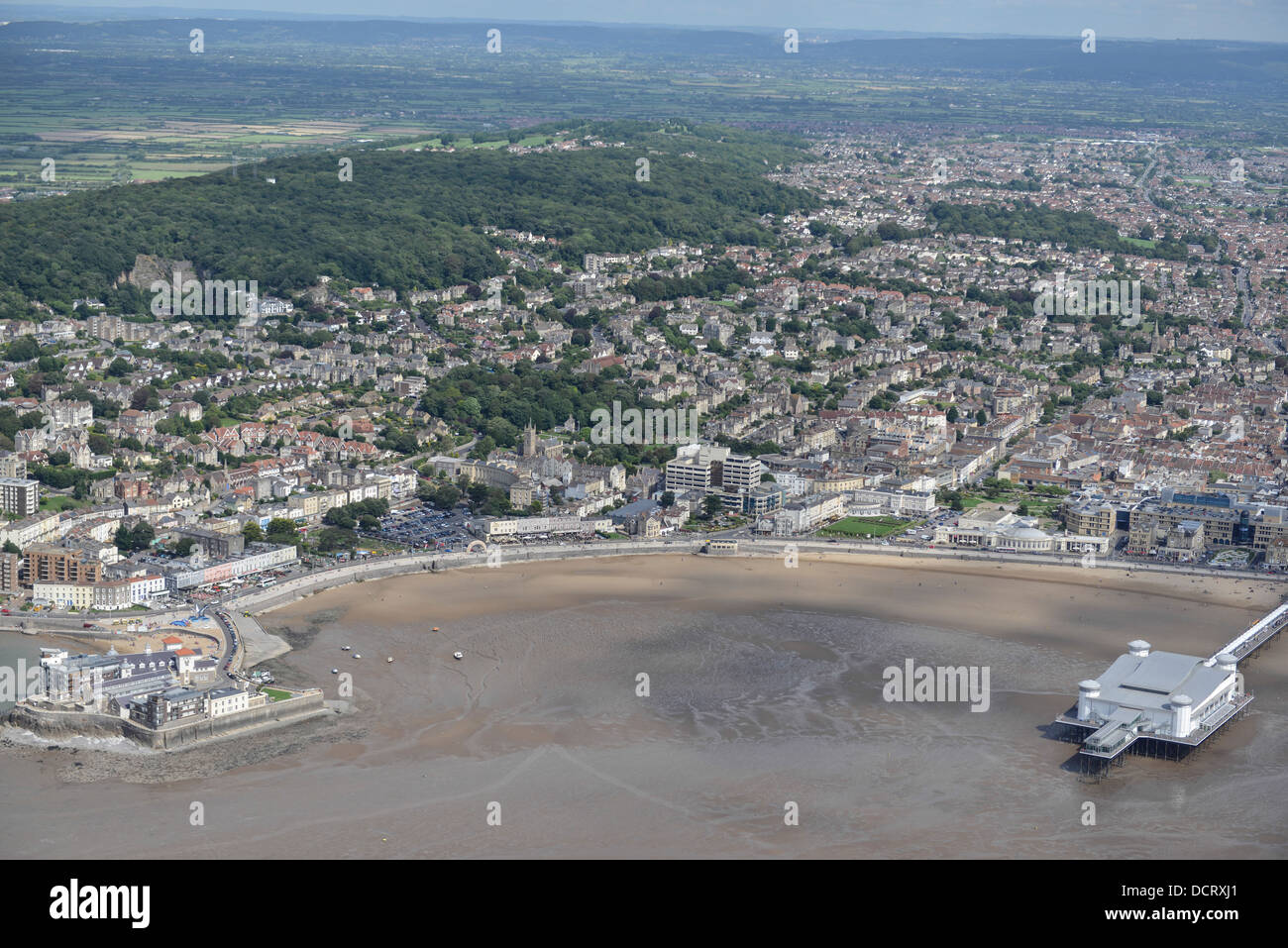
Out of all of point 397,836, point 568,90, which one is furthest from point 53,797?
point 568,90

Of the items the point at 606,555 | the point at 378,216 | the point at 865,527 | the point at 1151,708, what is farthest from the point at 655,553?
the point at 378,216

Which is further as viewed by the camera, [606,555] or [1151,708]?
[606,555]

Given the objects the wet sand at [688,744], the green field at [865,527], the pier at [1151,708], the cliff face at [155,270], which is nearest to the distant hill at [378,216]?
the cliff face at [155,270]

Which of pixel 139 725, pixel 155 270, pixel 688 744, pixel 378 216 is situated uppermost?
pixel 378 216

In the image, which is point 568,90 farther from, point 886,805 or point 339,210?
point 886,805

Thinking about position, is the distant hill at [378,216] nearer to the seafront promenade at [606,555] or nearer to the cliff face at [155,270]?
the cliff face at [155,270]

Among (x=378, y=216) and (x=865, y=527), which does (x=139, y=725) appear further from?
(x=378, y=216)

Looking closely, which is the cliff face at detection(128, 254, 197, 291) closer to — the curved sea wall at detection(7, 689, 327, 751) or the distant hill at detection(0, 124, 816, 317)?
the distant hill at detection(0, 124, 816, 317)
